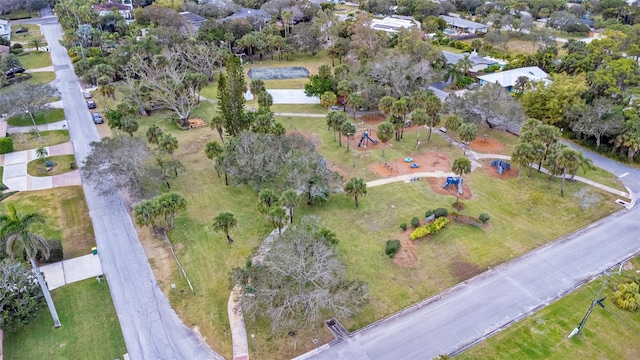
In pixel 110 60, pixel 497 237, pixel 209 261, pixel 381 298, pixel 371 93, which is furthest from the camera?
pixel 110 60

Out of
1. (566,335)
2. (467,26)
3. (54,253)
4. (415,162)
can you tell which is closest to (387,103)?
(415,162)

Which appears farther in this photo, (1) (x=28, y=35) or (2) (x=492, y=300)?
(1) (x=28, y=35)

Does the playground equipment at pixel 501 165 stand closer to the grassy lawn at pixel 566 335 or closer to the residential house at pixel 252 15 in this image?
the grassy lawn at pixel 566 335

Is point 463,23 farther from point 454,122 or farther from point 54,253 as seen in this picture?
point 54,253

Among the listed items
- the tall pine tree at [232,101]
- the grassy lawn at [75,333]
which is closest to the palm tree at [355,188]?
the tall pine tree at [232,101]

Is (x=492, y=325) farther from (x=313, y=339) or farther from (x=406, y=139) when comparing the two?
(x=406, y=139)

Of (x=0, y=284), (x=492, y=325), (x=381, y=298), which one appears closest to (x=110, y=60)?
(x=0, y=284)

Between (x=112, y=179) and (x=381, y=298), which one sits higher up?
(x=112, y=179)
